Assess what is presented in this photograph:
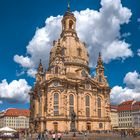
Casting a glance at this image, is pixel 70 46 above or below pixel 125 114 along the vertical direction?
above

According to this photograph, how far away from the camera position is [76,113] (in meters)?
Result: 86.4

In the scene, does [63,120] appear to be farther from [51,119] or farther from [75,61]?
[75,61]

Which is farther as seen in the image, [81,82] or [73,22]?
[73,22]

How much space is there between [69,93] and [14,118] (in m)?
74.4

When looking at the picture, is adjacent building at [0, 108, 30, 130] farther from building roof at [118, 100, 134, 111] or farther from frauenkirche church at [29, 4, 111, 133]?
frauenkirche church at [29, 4, 111, 133]

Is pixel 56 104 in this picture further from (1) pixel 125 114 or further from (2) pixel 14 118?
(2) pixel 14 118

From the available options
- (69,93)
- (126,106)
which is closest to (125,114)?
(126,106)

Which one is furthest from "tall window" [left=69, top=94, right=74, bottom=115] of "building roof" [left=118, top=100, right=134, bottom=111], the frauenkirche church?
"building roof" [left=118, top=100, right=134, bottom=111]

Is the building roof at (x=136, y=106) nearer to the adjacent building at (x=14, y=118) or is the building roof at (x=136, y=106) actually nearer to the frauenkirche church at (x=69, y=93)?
the frauenkirche church at (x=69, y=93)

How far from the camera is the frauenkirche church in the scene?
84.8 meters

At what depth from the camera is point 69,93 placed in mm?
87125

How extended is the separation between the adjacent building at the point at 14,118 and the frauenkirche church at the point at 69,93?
57.1m

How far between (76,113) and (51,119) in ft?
23.6

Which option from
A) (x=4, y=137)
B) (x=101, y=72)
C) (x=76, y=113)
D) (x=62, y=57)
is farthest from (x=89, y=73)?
(x=4, y=137)
